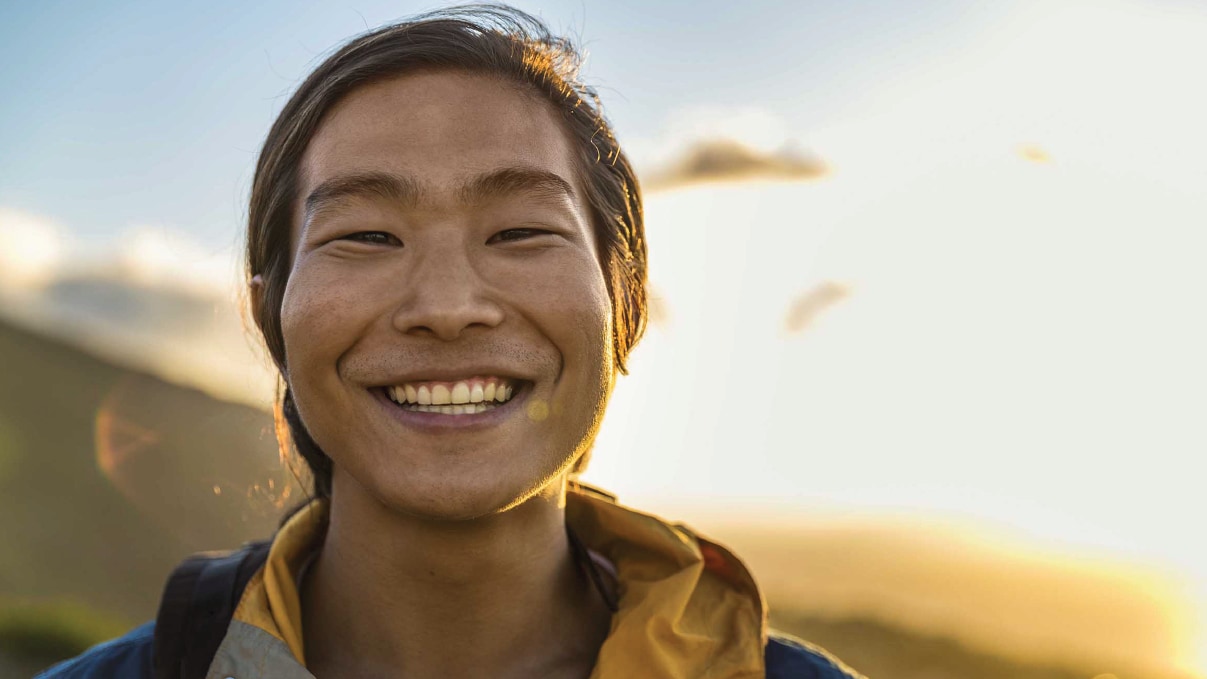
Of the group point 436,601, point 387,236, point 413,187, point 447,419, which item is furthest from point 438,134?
point 436,601

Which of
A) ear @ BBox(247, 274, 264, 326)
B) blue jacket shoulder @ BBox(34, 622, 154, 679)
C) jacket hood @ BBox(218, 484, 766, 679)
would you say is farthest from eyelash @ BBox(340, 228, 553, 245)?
blue jacket shoulder @ BBox(34, 622, 154, 679)

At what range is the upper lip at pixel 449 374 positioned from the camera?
2.48 m

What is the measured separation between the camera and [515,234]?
266cm

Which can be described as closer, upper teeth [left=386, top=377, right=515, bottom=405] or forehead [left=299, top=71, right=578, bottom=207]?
upper teeth [left=386, top=377, right=515, bottom=405]

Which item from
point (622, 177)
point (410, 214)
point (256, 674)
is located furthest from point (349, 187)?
point (256, 674)

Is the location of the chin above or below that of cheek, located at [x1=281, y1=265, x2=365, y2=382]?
below

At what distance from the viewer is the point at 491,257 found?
8.43ft

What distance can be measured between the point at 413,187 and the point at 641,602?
1321 millimetres

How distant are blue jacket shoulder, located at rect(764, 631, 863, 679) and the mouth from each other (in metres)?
Answer: 1.13

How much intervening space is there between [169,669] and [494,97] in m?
1.76

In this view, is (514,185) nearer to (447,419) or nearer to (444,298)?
(444,298)

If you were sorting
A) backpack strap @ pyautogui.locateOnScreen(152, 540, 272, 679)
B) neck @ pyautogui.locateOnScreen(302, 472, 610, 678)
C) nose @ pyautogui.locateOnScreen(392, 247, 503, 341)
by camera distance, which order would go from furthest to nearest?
neck @ pyautogui.locateOnScreen(302, 472, 610, 678)
backpack strap @ pyautogui.locateOnScreen(152, 540, 272, 679)
nose @ pyautogui.locateOnScreen(392, 247, 503, 341)

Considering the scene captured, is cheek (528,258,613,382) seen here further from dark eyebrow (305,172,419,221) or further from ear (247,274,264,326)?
ear (247,274,264,326)

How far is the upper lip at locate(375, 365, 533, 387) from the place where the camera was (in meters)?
2.48
